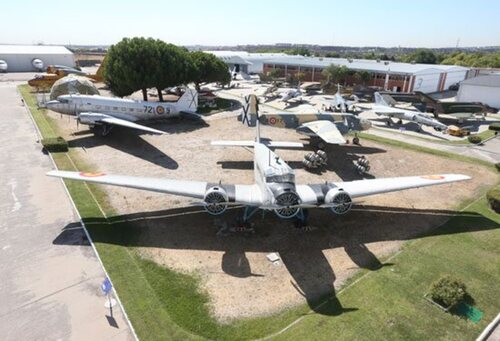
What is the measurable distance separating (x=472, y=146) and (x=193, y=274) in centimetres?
4210

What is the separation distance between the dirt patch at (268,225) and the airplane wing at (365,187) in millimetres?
2617

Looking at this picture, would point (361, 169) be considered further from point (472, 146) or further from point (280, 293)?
point (472, 146)

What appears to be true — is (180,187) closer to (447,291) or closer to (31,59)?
(447,291)

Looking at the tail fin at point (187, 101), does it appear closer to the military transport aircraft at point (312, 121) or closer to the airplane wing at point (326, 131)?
the military transport aircraft at point (312, 121)

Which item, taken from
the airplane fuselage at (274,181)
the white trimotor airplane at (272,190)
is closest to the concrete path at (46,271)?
the white trimotor airplane at (272,190)

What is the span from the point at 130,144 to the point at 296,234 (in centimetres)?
2545

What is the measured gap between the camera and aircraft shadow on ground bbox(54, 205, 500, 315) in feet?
60.7

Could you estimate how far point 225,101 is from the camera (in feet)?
221

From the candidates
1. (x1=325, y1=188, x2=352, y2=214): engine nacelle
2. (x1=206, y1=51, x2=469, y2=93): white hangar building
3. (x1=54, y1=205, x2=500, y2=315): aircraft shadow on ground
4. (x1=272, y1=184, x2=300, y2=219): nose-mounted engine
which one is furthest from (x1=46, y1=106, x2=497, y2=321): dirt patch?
(x1=206, y1=51, x2=469, y2=93): white hangar building

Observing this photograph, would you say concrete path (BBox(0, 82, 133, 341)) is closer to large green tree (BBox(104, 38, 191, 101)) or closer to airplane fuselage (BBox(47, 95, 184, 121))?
airplane fuselage (BBox(47, 95, 184, 121))

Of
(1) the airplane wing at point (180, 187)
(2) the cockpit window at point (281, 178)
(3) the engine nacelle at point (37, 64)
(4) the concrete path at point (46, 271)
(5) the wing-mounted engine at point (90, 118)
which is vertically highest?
(3) the engine nacelle at point (37, 64)

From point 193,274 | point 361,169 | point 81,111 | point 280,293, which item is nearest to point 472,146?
point 361,169

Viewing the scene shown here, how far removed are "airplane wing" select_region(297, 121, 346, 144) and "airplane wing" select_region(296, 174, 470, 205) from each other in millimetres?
9970

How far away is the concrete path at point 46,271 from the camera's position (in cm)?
1417
